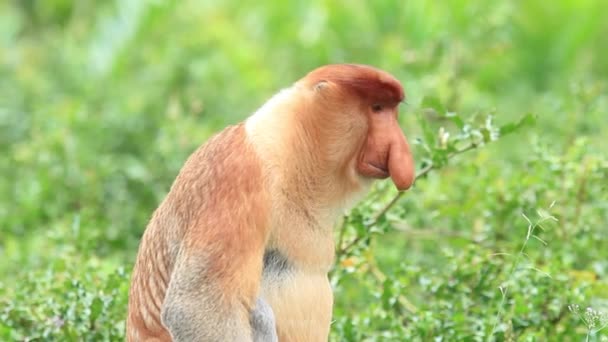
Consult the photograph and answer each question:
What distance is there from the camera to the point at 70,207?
5895 mm

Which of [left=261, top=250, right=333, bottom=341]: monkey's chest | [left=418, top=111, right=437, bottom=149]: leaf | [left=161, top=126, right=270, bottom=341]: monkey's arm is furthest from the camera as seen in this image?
[left=418, top=111, right=437, bottom=149]: leaf

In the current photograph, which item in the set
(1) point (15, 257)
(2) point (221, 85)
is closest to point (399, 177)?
(1) point (15, 257)

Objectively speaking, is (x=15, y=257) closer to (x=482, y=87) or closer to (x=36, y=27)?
(x=482, y=87)

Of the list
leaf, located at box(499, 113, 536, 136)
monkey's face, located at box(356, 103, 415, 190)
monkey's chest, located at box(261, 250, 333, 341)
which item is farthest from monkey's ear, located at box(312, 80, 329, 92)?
leaf, located at box(499, 113, 536, 136)

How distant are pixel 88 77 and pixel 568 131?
11.2 feet

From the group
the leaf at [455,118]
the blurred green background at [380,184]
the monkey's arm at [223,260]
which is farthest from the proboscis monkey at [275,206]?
the leaf at [455,118]

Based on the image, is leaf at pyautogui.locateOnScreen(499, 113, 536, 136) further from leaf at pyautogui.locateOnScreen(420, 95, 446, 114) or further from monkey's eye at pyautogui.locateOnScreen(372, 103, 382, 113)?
monkey's eye at pyautogui.locateOnScreen(372, 103, 382, 113)

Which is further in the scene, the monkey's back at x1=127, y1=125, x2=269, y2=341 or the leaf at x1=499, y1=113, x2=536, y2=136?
the leaf at x1=499, y1=113, x2=536, y2=136

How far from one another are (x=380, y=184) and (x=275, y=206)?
1341mm

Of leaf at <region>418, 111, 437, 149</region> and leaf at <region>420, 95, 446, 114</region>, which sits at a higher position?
leaf at <region>420, 95, 446, 114</region>

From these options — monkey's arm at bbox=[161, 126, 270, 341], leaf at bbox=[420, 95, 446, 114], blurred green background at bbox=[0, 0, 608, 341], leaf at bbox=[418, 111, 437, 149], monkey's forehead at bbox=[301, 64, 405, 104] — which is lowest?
blurred green background at bbox=[0, 0, 608, 341]

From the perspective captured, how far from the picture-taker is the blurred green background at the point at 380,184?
3945 mm

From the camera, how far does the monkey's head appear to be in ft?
9.45

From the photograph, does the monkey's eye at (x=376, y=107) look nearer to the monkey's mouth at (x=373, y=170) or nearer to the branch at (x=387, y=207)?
the monkey's mouth at (x=373, y=170)
